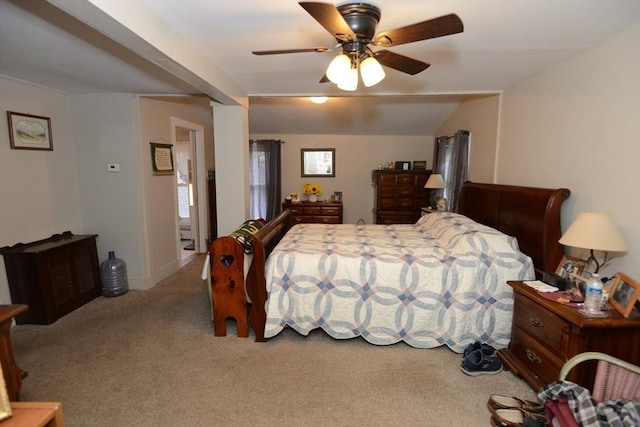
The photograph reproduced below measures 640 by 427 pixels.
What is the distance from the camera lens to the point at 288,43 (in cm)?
231

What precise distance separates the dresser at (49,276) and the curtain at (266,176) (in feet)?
9.49

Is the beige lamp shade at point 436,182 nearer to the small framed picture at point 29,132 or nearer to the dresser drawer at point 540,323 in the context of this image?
the dresser drawer at point 540,323

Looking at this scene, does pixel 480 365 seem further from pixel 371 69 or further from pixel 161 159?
pixel 161 159

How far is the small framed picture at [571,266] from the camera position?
7.25 feet

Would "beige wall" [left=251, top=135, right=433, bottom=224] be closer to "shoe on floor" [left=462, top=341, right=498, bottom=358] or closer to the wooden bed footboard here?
the wooden bed footboard

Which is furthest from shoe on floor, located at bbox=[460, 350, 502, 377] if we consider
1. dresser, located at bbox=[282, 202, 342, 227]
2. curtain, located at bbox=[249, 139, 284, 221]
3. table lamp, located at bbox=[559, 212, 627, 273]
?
curtain, located at bbox=[249, 139, 284, 221]

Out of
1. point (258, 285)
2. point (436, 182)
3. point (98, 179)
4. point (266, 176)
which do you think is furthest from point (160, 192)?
point (436, 182)

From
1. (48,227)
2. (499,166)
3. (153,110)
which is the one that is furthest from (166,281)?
(499,166)

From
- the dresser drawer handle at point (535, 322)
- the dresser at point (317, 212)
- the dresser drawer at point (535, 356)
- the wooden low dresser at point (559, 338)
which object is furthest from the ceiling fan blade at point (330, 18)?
the dresser at point (317, 212)

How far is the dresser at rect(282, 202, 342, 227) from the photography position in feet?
19.0

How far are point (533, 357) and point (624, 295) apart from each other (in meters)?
0.62

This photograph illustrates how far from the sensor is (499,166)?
3.52 meters

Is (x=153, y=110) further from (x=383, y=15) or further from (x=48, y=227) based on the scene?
(x=383, y=15)

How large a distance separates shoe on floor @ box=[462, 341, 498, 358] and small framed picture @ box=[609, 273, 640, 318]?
813 mm
